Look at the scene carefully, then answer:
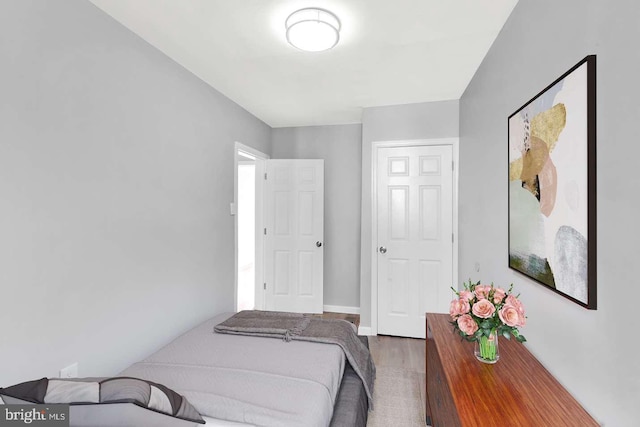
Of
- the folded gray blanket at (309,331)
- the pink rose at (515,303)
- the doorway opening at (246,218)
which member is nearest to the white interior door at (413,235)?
the folded gray blanket at (309,331)

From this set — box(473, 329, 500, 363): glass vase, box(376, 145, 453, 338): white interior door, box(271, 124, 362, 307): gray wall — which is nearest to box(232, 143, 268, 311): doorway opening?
box(271, 124, 362, 307): gray wall

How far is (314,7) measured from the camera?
5.64 ft

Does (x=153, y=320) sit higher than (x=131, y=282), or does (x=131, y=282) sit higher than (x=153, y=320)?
(x=131, y=282)

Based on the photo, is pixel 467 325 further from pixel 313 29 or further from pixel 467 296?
pixel 313 29

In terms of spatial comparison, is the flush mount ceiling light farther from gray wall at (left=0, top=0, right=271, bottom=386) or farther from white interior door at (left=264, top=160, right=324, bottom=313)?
white interior door at (left=264, top=160, right=324, bottom=313)

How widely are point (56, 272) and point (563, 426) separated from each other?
2.15 m

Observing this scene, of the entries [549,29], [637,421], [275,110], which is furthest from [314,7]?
[637,421]

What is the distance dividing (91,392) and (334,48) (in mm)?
2263

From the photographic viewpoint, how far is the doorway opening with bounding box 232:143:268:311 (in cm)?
362

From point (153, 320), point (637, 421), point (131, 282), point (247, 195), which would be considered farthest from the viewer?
point (247, 195)

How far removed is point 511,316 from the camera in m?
1.22

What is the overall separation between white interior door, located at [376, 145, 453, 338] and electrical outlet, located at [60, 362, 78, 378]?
8.66 ft

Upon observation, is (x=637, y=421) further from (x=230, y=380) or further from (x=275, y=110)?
(x=275, y=110)

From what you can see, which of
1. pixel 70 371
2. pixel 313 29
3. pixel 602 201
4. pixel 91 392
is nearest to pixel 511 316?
pixel 602 201
